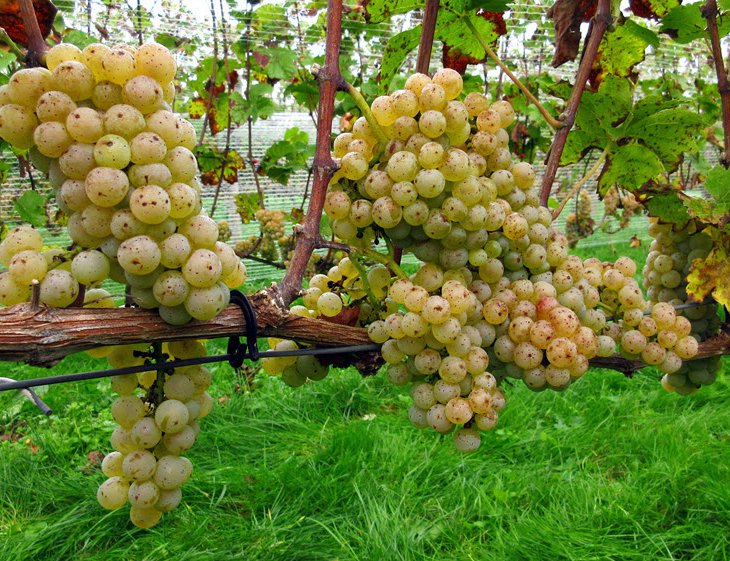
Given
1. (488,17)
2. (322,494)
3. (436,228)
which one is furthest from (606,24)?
(322,494)

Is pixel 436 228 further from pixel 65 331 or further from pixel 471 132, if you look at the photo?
pixel 65 331

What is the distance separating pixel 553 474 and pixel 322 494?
2.74 ft

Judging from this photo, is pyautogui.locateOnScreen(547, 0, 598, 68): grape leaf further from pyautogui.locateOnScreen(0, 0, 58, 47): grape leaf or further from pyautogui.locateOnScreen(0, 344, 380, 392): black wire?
pyautogui.locateOnScreen(0, 0, 58, 47): grape leaf

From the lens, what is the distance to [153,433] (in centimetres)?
77

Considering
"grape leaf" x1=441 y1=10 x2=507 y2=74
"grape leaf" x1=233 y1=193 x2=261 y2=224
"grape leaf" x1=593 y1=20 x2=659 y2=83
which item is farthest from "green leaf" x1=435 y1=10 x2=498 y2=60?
"grape leaf" x1=233 y1=193 x2=261 y2=224

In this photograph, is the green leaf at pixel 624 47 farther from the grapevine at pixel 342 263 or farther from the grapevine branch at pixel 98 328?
the grapevine branch at pixel 98 328

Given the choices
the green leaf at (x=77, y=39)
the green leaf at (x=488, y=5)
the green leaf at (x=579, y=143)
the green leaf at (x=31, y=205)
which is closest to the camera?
the green leaf at (x=488, y=5)

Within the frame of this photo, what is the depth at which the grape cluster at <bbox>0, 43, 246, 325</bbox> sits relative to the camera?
629 millimetres

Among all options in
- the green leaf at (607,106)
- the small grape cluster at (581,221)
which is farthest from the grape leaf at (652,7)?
the small grape cluster at (581,221)

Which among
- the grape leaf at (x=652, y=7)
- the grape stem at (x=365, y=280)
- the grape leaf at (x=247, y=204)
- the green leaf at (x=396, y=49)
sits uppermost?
the grape leaf at (x=652, y=7)

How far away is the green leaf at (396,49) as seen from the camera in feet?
3.57

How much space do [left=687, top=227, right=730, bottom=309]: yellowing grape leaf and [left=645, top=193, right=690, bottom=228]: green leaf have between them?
0.19ft

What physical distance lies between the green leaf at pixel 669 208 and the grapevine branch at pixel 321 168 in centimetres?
71

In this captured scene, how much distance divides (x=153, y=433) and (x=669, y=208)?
98 cm
